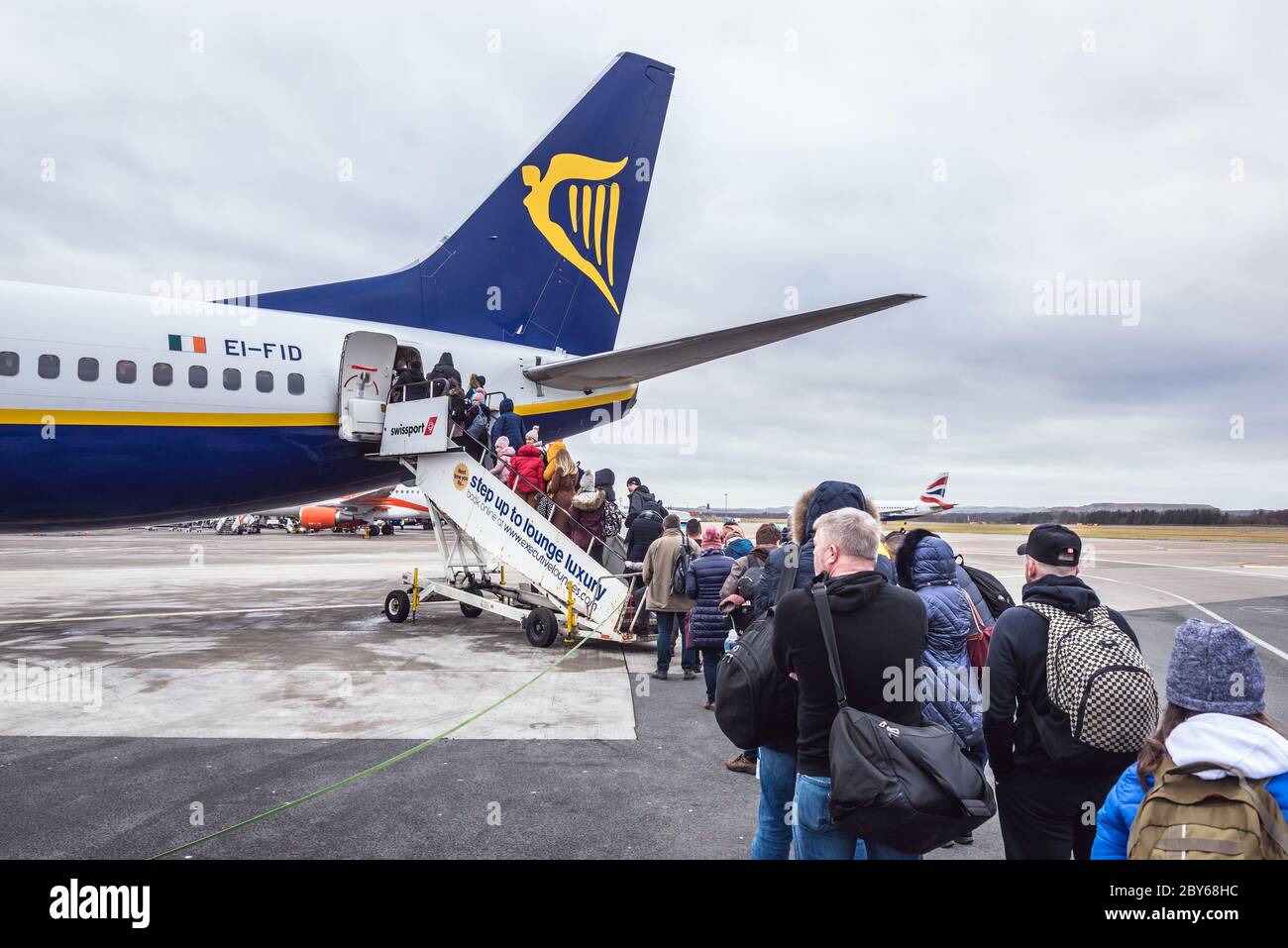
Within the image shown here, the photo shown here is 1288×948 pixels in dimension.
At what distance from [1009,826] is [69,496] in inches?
460

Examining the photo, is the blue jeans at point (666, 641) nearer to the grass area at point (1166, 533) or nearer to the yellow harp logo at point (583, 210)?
the yellow harp logo at point (583, 210)

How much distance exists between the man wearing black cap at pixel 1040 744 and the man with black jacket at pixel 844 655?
75 cm

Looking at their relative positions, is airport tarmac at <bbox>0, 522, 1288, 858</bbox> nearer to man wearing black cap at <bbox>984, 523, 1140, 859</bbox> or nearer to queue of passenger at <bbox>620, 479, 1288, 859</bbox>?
man wearing black cap at <bbox>984, 523, 1140, 859</bbox>

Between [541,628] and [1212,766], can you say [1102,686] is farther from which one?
[541,628]

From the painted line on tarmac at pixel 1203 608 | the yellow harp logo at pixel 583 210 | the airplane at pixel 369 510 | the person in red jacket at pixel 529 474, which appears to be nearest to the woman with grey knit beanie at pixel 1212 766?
the painted line on tarmac at pixel 1203 608

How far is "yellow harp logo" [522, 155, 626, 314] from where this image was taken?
14805mm

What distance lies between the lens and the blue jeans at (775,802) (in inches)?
134

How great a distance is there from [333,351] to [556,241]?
197 inches

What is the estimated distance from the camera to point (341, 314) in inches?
523

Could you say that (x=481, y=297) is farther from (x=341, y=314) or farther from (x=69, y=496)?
(x=69, y=496)

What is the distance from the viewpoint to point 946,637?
3.75 meters

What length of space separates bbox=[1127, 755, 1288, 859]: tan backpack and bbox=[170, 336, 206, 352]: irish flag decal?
12033mm
